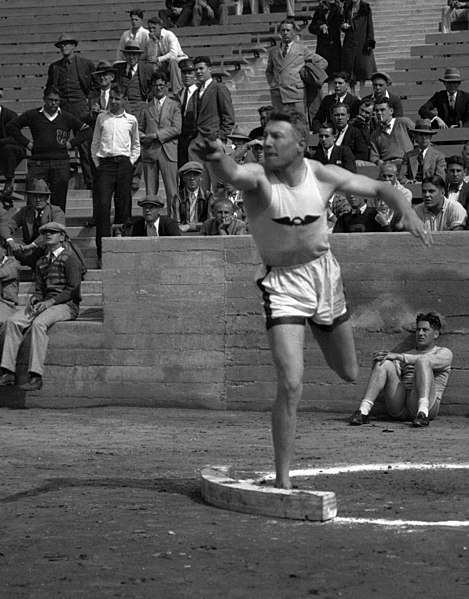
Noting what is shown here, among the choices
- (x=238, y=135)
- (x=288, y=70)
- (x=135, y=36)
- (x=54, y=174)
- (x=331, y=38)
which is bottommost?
(x=54, y=174)

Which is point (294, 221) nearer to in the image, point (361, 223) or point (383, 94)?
point (361, 223)

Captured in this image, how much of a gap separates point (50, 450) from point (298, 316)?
3.43 metres

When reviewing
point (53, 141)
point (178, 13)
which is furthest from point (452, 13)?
point (53, 141)

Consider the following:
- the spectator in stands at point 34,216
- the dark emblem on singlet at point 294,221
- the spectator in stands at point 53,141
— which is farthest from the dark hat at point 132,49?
the dark emblem on singlet at point 294,221

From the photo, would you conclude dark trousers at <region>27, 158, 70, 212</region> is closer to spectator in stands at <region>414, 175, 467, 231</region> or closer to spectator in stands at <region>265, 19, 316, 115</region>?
spectator in stands at <region>265, 19, 316, 115</region>

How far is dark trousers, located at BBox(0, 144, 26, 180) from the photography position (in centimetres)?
1725

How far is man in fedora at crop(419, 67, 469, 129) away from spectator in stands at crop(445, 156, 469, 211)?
3.20 metres

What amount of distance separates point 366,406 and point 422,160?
3682 mm

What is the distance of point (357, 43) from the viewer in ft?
59.7

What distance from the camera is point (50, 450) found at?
33.3ft

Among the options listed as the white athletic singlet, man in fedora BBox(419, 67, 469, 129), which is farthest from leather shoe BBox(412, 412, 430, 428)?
man in fedora BBox(419, 67, 469, 129)

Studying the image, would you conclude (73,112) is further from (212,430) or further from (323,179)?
(323,179)

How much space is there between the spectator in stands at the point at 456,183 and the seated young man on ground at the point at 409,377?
5.85ft

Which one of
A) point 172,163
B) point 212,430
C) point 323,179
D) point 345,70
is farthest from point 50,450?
point 345,70
